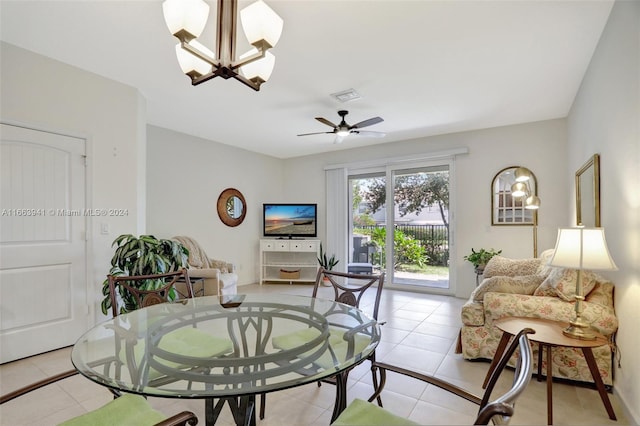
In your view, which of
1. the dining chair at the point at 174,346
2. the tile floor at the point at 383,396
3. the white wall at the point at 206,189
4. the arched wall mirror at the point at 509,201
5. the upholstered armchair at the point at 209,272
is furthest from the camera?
the white wall at the point at 206,189

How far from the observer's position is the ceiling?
2105 millimetres

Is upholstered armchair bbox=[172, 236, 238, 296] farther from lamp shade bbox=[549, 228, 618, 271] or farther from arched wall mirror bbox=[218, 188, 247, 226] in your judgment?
lamp shade bbox=[549, 228, 618, 271]

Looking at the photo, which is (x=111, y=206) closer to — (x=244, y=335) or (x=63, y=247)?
(x=63, y=247)

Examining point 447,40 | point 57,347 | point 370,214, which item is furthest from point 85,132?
point 370,214

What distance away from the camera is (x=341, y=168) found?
20.0ft

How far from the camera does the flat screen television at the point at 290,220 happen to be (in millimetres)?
6285

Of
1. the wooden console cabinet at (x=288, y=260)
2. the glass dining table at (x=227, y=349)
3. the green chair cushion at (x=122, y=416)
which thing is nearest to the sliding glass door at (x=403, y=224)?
the wooden console cabinet at (x=288, y=260)

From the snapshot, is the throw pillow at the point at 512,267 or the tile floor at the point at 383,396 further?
the throw pillow at the point at 512,267

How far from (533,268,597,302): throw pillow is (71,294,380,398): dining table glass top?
5.18 ft

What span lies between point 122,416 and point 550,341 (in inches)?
86.7

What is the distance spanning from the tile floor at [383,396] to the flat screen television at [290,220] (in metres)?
3.62

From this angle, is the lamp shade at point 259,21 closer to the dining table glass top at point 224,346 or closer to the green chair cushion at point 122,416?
the dining table glass top at point 224,346

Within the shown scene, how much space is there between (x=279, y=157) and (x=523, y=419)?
19.1 ft

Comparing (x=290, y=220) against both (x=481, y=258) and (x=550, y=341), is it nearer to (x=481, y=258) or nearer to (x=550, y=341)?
(x=481, y=258)
